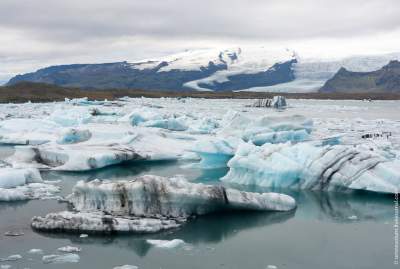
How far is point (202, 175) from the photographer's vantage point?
1267 centimetres

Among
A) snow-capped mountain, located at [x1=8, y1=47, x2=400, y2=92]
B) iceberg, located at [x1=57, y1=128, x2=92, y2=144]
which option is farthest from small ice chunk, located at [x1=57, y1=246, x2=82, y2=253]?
snow-capped mountain, located at [x1=8, y1=47, x2=400, y2=92]

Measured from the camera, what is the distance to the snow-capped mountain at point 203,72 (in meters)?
141

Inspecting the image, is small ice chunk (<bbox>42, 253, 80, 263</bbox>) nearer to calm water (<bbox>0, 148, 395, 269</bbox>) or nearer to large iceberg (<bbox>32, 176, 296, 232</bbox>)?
calm water (<bbox>0, 148, 395, 269</bbox>)

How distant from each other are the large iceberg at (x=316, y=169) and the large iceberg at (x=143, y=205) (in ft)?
6.24

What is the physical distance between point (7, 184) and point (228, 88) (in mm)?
131663

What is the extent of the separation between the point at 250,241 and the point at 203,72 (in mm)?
152980

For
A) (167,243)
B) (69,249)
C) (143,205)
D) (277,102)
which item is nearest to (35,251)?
(69,249)

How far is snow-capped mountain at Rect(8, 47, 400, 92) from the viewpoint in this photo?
14133 cm

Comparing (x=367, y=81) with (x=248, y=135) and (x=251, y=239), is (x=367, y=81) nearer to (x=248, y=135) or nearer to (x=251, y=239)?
(x=248, y=135)

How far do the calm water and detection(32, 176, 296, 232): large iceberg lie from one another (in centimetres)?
19

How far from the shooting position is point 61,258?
6836mm

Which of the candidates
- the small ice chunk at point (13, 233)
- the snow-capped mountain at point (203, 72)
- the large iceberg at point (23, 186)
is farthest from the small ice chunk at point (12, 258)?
the snow-capped mountain at point (203, 72)

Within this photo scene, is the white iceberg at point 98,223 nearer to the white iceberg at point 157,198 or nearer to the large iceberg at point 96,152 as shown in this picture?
the white iceberg at point 157,198

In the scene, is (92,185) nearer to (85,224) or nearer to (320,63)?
(85,224)
